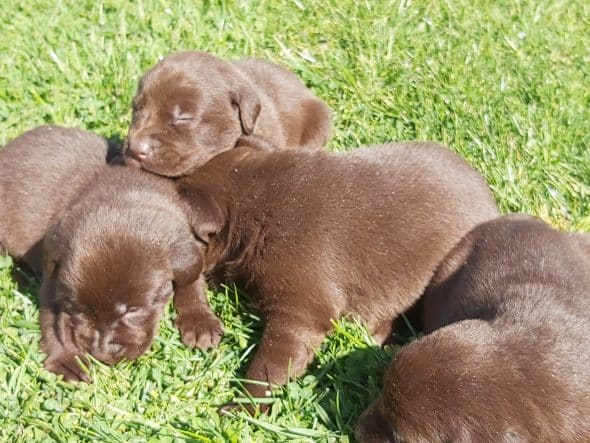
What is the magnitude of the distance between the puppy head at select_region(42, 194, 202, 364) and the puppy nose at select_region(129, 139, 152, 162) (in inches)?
34.1

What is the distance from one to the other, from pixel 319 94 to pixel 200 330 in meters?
2.97

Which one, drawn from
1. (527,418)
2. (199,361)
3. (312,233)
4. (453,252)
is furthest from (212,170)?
(527,418)

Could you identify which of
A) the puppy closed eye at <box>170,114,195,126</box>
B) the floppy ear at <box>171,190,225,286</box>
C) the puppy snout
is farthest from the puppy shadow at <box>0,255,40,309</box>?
the puppy closed eye at <box>170,114,195,126</box>

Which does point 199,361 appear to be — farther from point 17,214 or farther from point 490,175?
point 490,175

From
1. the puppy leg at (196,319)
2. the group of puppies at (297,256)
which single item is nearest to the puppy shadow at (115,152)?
the group of puppies at (297,256)

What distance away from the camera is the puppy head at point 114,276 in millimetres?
4445

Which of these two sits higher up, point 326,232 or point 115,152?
point 326,232

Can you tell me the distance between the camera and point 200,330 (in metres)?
5.07

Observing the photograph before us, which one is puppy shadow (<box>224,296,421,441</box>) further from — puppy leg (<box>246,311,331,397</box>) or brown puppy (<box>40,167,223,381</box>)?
brown puppy (<box>40,167,223,381</box>)

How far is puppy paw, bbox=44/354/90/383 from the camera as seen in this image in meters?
4.73

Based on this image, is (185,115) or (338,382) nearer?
(338,382)

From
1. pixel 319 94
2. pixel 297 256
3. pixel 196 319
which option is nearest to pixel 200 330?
pixel 196 319

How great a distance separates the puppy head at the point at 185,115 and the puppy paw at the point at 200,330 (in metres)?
1.05

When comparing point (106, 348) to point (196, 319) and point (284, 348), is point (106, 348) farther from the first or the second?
point (284, 348)
